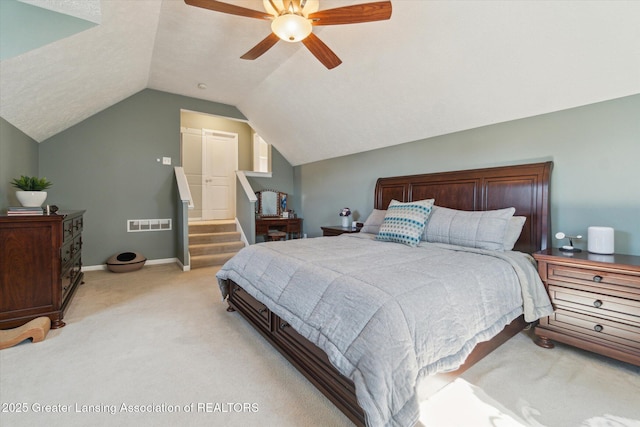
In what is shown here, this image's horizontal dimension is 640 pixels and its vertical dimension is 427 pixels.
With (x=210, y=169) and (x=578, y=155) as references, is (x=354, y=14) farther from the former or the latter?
(x=210, y=169)

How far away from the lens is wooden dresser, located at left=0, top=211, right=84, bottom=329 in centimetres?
225

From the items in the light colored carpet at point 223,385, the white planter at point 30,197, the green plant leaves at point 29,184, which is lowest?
the light colored carpet at point 223,385

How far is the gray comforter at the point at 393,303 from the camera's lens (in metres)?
1.17

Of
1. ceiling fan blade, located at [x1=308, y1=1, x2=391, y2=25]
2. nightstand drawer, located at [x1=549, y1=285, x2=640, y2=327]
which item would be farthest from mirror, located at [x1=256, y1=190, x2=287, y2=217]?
nightstand drawer, located at [x1=549, y1=285, x2=640, y2=327]

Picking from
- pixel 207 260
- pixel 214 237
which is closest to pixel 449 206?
pixel 207 260

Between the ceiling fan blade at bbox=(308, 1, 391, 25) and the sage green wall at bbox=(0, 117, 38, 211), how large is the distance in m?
A: 3.23

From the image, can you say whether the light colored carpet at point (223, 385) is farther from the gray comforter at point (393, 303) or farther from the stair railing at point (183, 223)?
the stair railing at point (183, 223)

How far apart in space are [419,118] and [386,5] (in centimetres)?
169

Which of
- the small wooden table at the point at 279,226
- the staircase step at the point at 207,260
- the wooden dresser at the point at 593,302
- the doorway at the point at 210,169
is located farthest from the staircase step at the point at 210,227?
the wooden dresser at the point at 593,302

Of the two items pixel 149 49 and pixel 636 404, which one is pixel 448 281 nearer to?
pixel 636 404

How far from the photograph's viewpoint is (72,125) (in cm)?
411

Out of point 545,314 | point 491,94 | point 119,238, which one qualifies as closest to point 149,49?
point 119,238

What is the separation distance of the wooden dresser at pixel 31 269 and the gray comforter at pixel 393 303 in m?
1.64

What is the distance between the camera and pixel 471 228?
2.58 m
